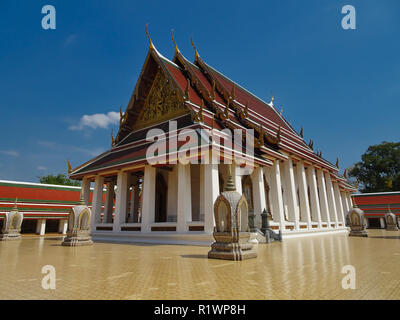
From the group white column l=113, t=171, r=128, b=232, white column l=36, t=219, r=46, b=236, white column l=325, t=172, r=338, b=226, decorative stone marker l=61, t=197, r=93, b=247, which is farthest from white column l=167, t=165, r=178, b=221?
white column l=36, t=219, r=46, b=236

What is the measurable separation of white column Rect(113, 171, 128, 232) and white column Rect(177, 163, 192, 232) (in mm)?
3897

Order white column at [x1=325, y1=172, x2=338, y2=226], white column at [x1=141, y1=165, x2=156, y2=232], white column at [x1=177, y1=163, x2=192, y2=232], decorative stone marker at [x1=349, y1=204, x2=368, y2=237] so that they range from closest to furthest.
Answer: white column at [x1=177, y1=163, x2=192, y2=232] < white column at [x1=141, y1=165, x2=156, y2=232] < decorative stone marker at [x1=349, y1=204, x2=368, y2=237] < white column at [x1=325, y1=172, x2=338, y2=226]

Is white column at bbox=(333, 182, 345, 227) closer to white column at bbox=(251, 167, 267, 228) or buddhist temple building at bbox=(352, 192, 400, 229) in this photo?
buddhist temple building at bbox=(352, 192, 400, 229)

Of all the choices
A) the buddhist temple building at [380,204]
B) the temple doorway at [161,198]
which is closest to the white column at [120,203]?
the temple doorway at [161,198]

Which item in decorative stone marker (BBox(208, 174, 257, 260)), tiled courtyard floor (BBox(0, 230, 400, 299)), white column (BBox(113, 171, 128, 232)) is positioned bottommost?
tiled courtyard floor (BBox(0, 230, 400, 299))

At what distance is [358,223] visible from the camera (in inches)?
546

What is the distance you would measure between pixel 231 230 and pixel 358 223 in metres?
11.4

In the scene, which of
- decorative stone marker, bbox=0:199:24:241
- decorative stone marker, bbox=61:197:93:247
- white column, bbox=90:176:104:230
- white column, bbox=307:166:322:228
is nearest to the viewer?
decorative stone marker, bbox=61:197:93:247

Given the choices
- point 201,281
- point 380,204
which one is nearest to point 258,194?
point 201,281

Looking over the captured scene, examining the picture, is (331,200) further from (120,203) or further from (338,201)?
(120,203)

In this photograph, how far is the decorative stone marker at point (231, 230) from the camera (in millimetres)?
5559

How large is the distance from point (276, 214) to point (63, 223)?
64.6ft

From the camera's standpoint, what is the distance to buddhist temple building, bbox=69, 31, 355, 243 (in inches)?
401
